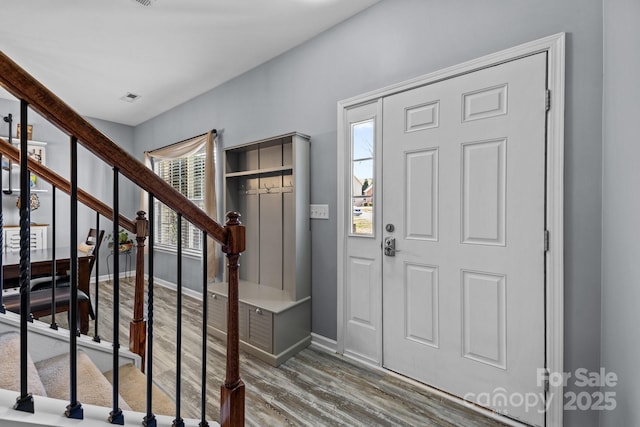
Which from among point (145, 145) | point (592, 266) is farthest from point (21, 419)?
point (145, 145)

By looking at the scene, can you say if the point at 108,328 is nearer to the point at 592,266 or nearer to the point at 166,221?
the point at 166,221

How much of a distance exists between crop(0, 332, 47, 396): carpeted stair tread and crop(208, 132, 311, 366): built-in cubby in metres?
1.44

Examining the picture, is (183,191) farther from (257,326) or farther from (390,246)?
(390,246)

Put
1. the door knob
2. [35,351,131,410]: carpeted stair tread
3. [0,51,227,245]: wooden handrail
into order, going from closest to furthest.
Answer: [0,51,227,245]: wooden handrail → [35,351,131,410]: carpeted stair tread → the door knob

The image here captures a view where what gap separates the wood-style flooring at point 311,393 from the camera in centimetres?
178

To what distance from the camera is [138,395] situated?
148cm

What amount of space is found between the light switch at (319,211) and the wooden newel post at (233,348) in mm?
1354

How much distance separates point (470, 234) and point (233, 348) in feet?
4.95

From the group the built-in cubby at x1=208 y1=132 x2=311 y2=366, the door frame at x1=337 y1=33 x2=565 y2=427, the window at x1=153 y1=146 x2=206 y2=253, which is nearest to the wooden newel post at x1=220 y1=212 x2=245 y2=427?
the built-in cubby at x1=208 y1=132 x2=311 y2=366

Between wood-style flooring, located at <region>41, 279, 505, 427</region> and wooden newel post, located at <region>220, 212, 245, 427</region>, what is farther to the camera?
wood-style flooring, located at <region>41, 279, 505, 427</region>

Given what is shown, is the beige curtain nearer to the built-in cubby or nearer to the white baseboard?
the built-in cubby

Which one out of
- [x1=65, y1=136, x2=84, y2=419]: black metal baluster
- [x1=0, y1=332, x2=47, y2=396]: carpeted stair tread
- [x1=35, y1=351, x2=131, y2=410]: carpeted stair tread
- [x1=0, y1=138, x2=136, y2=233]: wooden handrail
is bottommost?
[x1=35, y1=351, x2=131, y2=410]: carpeted stair tread

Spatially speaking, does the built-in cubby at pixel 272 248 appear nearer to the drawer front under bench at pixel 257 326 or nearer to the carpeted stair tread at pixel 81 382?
the drawer front under bench at pixel 257 326

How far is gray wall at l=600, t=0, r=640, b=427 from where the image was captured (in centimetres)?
104
